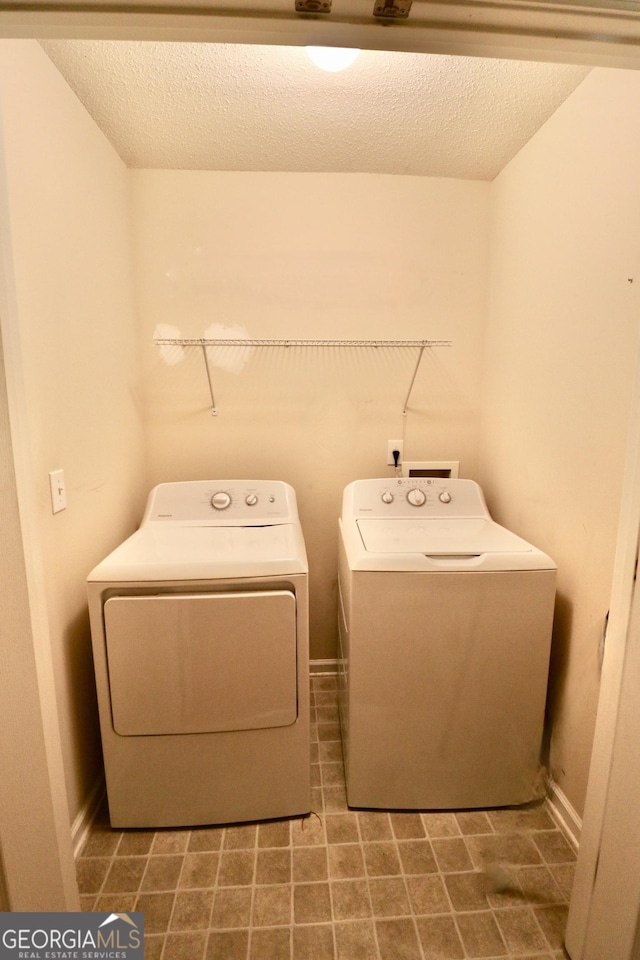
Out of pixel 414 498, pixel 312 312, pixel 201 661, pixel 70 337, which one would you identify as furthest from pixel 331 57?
pixel 201 661

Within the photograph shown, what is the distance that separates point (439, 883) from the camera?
1.17 m

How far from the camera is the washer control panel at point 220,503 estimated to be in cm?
166

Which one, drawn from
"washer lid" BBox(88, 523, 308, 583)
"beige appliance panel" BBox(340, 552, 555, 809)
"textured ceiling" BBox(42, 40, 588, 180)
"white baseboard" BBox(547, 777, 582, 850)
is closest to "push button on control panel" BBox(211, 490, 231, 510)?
"washer lid" BBox(88, 523, 308, 583)

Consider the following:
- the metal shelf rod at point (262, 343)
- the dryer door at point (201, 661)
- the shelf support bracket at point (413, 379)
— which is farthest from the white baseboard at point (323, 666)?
the metal shelf rod at point (262, 343)

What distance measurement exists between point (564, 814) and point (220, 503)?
1.60 meters

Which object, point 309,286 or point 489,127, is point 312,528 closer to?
point 309,286

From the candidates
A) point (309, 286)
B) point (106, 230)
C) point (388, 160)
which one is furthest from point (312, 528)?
point (388, 160)

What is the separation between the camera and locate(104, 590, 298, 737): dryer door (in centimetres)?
119

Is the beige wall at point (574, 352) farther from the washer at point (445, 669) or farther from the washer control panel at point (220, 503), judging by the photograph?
the washer control panel at point (220, 503)

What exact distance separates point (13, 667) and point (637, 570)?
1214mm

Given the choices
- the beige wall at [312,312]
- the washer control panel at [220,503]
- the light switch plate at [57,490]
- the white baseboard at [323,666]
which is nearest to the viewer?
the light switch plate at [57,490]

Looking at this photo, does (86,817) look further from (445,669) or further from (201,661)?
(445,669)

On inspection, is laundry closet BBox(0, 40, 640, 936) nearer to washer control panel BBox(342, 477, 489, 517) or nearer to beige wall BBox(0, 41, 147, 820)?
beige wall BBox(0, 41, 147, 820)

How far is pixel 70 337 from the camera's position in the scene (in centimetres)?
128
